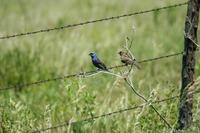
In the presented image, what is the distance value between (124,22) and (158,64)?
7.05 feet

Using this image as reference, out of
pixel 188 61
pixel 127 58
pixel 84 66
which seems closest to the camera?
pixel 127 58

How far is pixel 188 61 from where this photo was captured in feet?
17.7

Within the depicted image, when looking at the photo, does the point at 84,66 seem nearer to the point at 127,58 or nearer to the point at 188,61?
the point at 188,61

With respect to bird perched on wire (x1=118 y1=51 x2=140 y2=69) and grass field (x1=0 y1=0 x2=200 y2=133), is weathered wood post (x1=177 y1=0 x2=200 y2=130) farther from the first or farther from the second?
bird perched on wire (x1=118 y1=51 x2=140 y2=69)

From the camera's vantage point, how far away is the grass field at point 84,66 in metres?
5.50

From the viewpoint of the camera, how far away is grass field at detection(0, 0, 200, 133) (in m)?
5.50

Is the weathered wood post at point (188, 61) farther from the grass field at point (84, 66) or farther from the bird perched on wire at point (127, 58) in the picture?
the bird perched on wire at point (127, 58)

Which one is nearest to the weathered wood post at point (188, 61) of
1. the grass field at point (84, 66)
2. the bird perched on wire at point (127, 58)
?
the grass field at point (84, 66)

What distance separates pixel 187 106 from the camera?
5438 millimetres

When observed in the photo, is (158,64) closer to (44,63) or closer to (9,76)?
(44,63)

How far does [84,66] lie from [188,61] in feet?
12.0

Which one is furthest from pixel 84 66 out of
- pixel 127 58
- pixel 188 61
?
pixel 127 58

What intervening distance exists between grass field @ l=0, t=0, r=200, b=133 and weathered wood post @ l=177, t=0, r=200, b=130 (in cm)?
11

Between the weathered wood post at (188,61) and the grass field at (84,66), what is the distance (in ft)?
0.35
